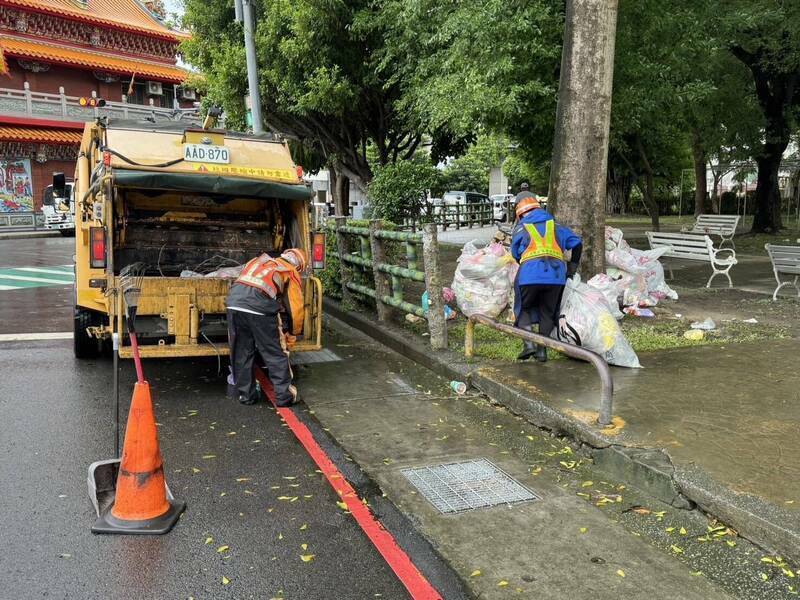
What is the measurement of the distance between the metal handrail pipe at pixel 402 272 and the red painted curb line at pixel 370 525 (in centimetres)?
250

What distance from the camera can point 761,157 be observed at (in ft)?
66.6

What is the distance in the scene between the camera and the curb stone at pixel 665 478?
337 centimetres

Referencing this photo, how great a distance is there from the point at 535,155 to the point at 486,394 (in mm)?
10275

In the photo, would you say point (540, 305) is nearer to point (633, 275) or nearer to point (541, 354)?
point (541, 354)

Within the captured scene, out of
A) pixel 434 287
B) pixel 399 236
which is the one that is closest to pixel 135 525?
pixel 434 287

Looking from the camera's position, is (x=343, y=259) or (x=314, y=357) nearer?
(x=314, y=357)

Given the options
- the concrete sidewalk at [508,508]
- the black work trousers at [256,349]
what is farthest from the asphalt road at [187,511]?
the concrete sidewalk at [508,508]

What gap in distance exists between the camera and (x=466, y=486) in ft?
14.0

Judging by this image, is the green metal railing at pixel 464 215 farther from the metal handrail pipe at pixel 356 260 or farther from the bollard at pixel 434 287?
the bollard at pixel 434 287

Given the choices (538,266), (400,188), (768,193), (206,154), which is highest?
(768,193)

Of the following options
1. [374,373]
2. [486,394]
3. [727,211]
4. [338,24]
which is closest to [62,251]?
[338,24]

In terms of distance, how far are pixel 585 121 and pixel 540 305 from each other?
253 cm

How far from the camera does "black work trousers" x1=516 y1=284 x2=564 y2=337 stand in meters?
6.55

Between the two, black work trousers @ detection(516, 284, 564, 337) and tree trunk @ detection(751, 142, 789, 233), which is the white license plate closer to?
black work trousers @ detection(516, 284, 564, 337)
